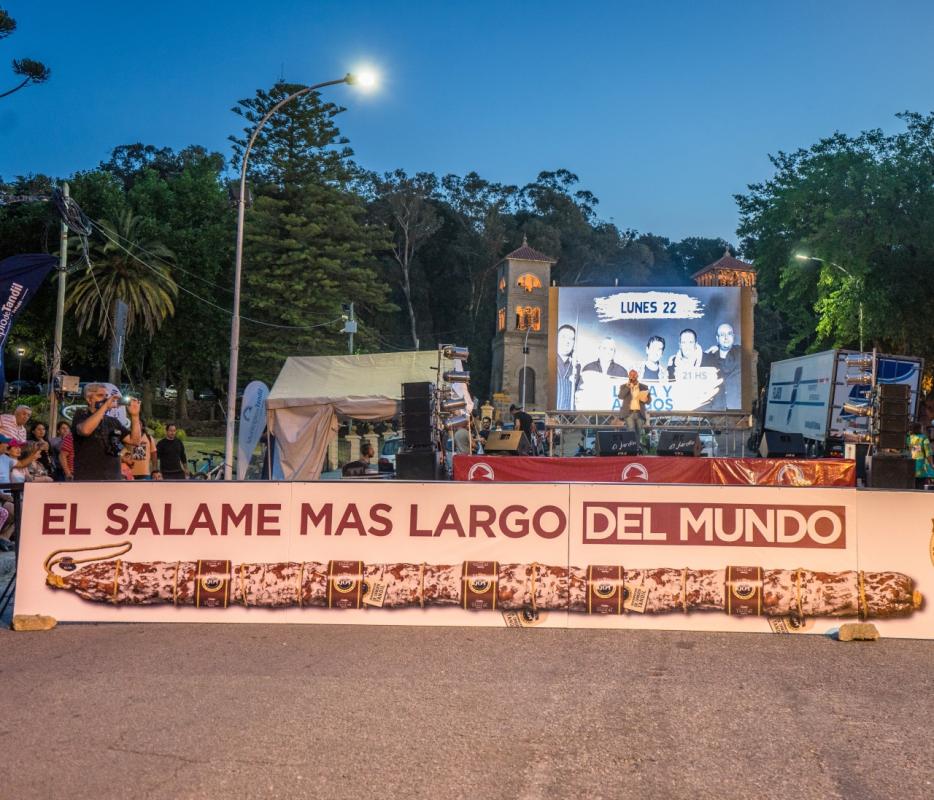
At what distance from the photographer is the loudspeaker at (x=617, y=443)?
19.2 metres

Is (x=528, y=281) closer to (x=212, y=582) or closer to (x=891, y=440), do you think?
(x=891, y=440)

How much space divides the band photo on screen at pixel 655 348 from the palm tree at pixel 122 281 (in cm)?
2521

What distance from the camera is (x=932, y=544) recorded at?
24.6 ft

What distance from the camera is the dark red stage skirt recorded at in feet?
47.4

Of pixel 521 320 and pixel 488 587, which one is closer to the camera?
pixel 488 587

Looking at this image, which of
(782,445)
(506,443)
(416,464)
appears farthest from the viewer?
(782,445)

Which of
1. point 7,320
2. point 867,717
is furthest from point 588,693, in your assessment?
point 7,320

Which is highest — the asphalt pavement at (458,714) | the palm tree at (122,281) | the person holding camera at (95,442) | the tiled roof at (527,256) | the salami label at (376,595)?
the tiled roof at (527,256)

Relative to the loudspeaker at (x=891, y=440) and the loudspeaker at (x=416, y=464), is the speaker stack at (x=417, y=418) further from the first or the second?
the loudspeaker at (x=891, y=440)

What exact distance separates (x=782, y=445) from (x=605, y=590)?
804 inches

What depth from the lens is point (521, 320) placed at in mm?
72000

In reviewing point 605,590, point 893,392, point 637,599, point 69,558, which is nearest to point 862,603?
point 637,599

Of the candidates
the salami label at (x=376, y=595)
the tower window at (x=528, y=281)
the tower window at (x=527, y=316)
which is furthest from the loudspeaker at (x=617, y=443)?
the tower window at (x=528, y=281)

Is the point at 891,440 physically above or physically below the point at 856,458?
above
